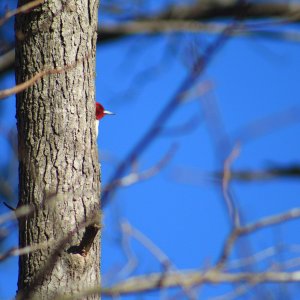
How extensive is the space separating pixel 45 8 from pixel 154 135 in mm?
1533

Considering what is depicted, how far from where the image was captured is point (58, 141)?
2604mm

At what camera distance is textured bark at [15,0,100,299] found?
8.29 ft

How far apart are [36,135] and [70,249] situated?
43cm

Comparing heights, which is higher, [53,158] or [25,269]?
[53,158]

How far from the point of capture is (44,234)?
2531mm

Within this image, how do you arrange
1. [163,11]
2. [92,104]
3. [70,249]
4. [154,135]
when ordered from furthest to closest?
[163,11]
[92,104]
[70,249]
[154,135]

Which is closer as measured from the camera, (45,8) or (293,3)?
(45,8)

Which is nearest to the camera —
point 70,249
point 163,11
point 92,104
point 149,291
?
point 149,291

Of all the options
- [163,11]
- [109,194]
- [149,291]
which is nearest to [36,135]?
[149,291]

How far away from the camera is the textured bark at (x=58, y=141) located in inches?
99.4

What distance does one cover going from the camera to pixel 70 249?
2523 millimetres

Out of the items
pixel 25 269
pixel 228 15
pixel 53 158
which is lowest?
pixel 25 269

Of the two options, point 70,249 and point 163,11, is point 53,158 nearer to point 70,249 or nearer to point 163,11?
point 70,249

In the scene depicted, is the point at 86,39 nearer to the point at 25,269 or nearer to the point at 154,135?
the point at 25,269
